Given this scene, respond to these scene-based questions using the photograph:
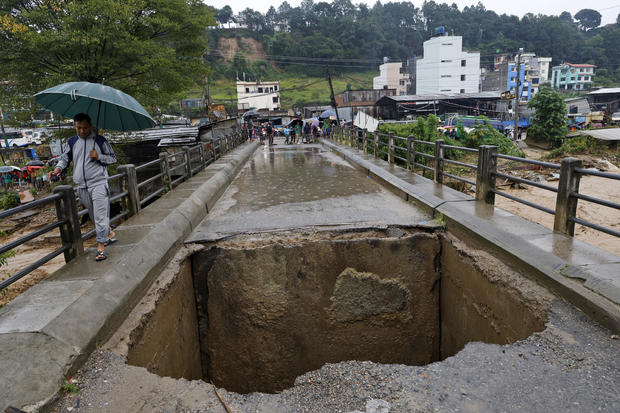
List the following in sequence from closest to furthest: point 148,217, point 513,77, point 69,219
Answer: point 69,219, point 148,217, point 513,77

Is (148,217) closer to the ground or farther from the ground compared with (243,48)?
closer to the ground

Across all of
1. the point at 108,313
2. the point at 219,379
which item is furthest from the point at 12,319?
the point at 219,379

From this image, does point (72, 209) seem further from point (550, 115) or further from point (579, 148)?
point (550, 115)

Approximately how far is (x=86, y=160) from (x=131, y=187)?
6.56 ft

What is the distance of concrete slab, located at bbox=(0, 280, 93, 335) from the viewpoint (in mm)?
3065

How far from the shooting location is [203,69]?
15734 mm

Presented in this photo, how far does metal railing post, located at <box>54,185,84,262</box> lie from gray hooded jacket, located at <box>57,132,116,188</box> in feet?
0.58

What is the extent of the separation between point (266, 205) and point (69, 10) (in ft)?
29.5

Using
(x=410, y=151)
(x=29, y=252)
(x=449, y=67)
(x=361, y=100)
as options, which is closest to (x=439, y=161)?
(x=410, y=151)

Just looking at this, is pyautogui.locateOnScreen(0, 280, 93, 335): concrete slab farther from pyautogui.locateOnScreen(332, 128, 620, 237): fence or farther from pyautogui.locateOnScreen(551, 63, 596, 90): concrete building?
pyautogui.locateOnScreen(551, 63, 596, 90): concrete building

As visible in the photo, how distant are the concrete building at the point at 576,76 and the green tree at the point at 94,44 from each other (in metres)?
95.4

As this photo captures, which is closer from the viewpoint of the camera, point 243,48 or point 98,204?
point 98,204

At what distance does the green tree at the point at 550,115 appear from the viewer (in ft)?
97.5

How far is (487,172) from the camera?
6.22 meters
